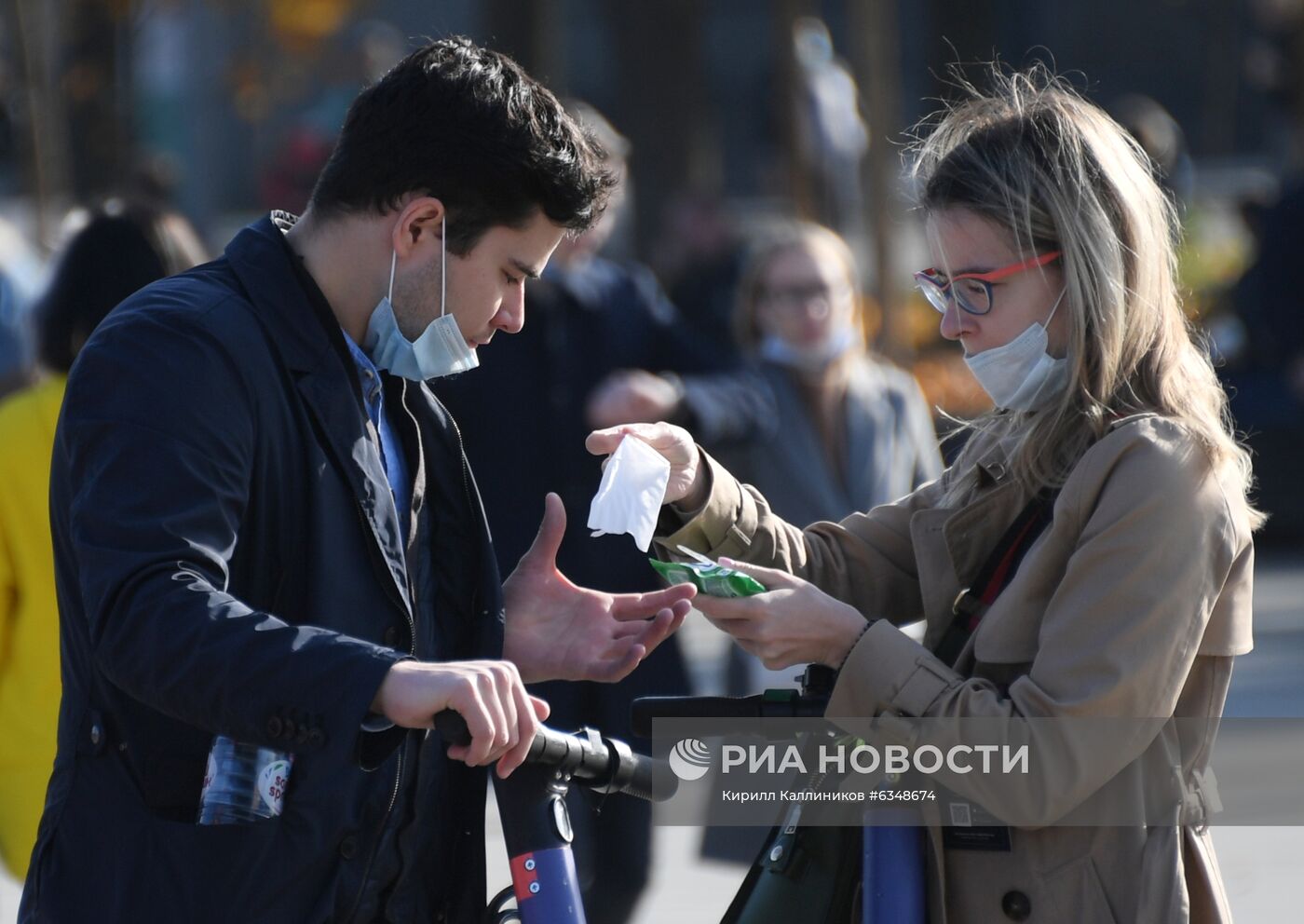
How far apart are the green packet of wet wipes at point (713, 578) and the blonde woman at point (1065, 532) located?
26 mm

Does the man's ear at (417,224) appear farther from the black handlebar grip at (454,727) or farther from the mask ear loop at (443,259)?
the black handlebar grip at (454,727)

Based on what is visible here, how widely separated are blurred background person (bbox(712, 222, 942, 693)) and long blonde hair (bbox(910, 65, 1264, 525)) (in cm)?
273

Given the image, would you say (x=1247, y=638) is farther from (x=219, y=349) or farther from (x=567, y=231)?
(x=219, y=349)

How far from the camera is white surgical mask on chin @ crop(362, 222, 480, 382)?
101 inches

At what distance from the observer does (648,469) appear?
2777 mm

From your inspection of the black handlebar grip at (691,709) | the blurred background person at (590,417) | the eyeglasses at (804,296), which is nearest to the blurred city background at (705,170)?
the blurred background person at (590,417)

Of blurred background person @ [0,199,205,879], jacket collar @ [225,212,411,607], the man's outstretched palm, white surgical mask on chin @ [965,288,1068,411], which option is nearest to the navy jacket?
jacket collar @ [225,212,411,607]

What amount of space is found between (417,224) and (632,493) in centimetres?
54

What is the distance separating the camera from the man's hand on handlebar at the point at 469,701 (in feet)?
6.57

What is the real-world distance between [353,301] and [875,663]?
3.00 ft

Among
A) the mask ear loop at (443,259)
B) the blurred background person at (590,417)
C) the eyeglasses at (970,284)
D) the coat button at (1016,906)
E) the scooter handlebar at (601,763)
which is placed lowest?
the coat button at (1016,906)

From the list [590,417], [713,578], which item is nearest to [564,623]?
[713,578]

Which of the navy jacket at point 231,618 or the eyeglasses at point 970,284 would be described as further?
the eyeglasses at point 970,284

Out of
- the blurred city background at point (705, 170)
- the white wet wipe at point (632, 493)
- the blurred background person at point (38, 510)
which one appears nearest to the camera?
the white wet wipe at point (632, 493)
